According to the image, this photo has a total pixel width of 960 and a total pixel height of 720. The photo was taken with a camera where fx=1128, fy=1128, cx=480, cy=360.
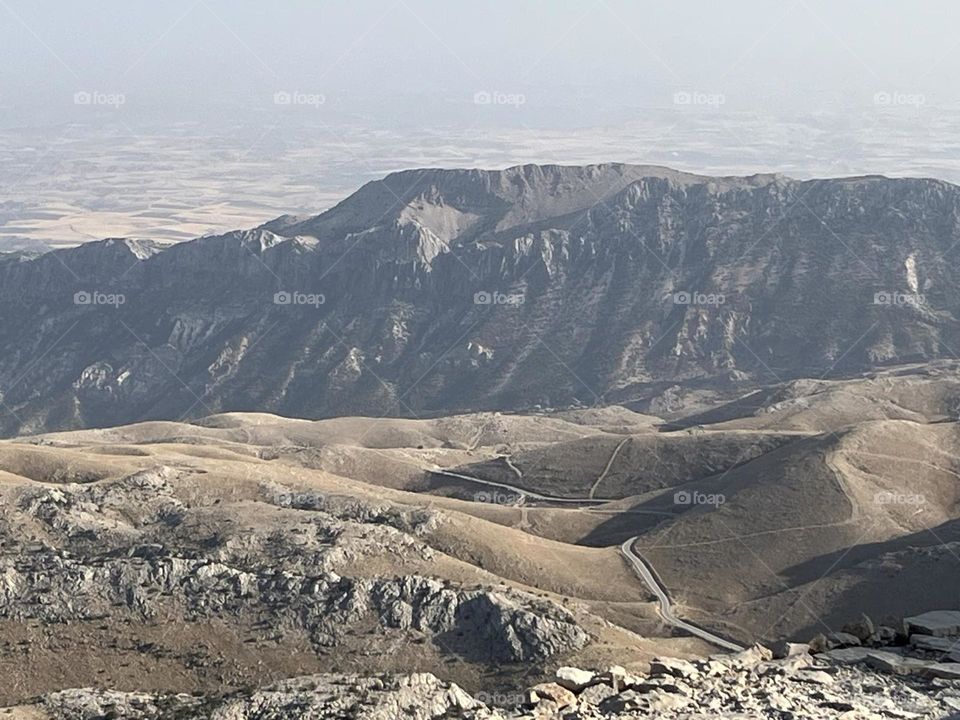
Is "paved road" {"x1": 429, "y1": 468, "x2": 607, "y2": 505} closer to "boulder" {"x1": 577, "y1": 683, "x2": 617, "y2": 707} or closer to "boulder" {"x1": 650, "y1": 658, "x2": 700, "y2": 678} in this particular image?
"boulder" {"x1": 650, "y1": 658, "x2": 700, "y2": 678}

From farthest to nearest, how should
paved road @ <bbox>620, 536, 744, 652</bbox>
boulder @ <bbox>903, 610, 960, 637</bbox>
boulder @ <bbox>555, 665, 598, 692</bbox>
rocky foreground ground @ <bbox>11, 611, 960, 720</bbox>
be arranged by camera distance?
paved road @ <bbox>620, 536, 744, 652</bbox>, boulder @ <bbox>903, 610, 960, 637</bbox>, boulder @ <bbox>555, 665, 598, 692</bbox>, rocky foreground ground @ <bbox>11, 611, 960, 720</bbox>

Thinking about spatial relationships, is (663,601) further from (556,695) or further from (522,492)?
(556,695)

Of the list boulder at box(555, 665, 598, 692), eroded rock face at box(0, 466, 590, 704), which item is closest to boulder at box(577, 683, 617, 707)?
boulder at box(555, 665, 598, 692)

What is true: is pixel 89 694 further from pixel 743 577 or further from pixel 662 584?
pixel 743 577

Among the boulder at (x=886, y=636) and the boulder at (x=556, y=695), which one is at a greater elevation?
the boulder at (x=886, y=636)

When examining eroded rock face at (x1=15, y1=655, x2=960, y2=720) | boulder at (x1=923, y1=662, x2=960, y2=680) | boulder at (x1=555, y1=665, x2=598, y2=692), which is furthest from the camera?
boulder at (x1=555, y1=665, x2=598, y2=692)

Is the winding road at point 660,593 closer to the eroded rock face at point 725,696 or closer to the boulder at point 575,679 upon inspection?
the eroded rock face at point 725,696

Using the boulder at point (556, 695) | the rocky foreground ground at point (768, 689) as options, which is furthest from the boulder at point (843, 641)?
the boulder at point (556, 695)

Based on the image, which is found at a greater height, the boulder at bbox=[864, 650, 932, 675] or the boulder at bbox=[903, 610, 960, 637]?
the boulder at bbox=[864, 650, 932, 675]

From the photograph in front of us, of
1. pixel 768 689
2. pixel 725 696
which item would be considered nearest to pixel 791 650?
pixel 768 689
